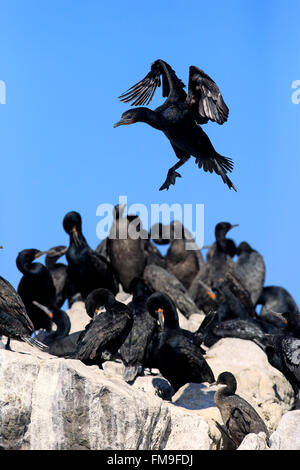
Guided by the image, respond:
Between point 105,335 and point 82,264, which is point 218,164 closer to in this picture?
point 105,335

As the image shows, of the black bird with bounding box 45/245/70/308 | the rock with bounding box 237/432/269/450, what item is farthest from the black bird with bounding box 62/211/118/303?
the rock with bounding box 237/432/269/450

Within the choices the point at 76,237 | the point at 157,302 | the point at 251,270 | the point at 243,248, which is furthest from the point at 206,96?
the point at 243,248

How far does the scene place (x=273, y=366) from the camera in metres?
11.5

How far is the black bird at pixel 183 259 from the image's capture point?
60.7 ft

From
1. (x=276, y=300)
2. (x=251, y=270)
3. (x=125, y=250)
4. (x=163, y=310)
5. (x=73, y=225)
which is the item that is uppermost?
(x=73, y=225)

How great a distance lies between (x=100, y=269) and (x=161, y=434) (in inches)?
283

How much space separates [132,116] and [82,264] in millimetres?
6175

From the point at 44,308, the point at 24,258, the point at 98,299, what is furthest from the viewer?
the point at 24,258

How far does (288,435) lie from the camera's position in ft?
23.9

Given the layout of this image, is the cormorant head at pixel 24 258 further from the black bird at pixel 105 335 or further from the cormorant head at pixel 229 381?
the cormorant head at pixel 229 381

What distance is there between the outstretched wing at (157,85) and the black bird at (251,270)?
8.14 m

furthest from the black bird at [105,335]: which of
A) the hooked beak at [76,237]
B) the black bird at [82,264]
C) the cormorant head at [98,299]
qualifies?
the hooked beak at [76,237]

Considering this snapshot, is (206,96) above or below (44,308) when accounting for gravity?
above

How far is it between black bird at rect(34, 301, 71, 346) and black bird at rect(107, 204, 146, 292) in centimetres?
320
